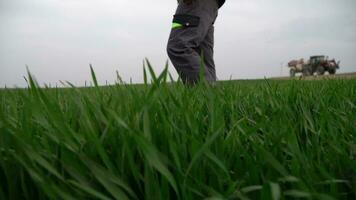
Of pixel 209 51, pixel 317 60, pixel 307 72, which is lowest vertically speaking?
pixel 307 72

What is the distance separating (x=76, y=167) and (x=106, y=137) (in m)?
0.11

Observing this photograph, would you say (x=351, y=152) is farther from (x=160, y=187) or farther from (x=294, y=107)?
(x=294, y=107)

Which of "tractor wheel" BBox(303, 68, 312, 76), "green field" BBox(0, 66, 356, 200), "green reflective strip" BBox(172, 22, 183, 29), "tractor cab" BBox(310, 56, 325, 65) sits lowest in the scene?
"green field" BBox(0, 66, 356, 200)

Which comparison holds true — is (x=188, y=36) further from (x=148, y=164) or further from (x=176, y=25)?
(x=148, y=164)

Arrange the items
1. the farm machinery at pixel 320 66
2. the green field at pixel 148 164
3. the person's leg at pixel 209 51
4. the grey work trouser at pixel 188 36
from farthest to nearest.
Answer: the farm machinery at pixel 320 66
the person's leg at pixel 209 51
the grey work trouser at pixel 188 36
the green field at pixel 148 164

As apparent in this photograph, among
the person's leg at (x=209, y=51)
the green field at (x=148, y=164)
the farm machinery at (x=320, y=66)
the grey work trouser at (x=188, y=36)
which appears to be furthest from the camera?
the farm machinery at (x=320, y=66)

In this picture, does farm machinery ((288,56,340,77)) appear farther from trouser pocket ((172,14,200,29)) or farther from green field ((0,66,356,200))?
green field ((0,66,356,200))

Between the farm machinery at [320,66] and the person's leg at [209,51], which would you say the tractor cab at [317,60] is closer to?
the farm machinery at [320,66]

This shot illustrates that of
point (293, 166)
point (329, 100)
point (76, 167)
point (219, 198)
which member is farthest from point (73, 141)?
point (329, 100)

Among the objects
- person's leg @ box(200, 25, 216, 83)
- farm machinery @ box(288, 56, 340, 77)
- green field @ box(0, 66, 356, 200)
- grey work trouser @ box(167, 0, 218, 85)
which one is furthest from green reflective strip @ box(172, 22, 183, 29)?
farm machinery @ box(288, 56, 340, 77)

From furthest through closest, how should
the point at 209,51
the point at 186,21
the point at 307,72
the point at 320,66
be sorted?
the point at 307,72, the point at 320,66, the point at 209,51, the point at 186,21

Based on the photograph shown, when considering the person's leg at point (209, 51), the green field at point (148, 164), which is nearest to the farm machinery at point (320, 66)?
the person's leg at point (209, 51)

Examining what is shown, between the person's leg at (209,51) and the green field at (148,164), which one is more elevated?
the person's leg at (209,51)

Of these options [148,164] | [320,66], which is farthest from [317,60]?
[148,164]
